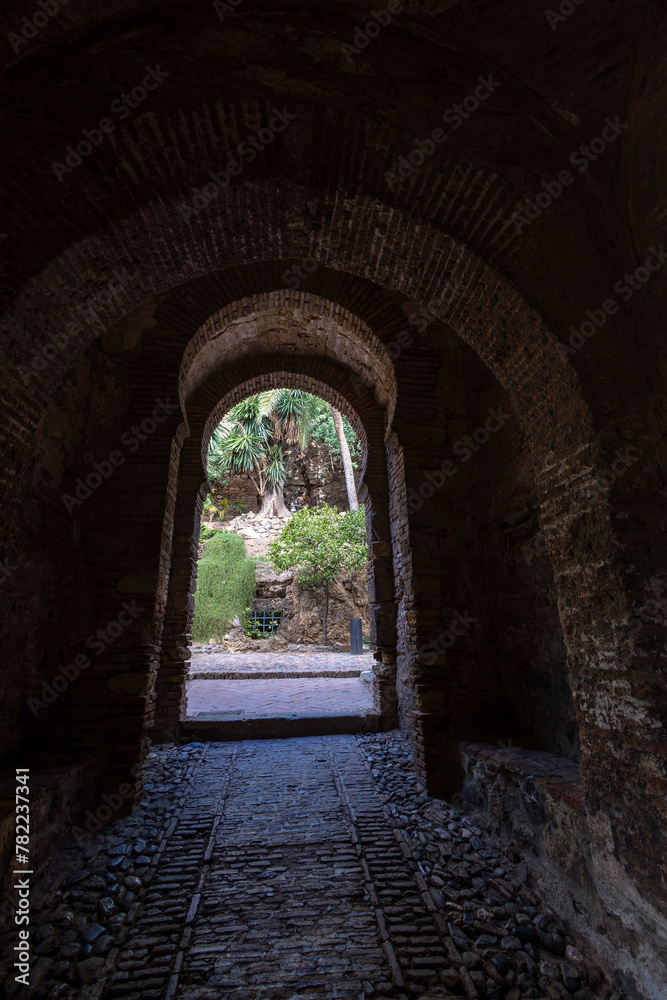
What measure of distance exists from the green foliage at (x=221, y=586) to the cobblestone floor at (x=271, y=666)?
1312 mm

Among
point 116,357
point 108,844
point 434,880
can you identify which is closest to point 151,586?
point 108,844

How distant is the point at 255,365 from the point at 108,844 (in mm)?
5297

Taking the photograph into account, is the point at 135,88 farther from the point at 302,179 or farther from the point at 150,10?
the point at 302,179

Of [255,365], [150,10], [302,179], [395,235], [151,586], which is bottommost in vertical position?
Answer: [151,586]

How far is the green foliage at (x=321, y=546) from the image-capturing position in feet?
52.2

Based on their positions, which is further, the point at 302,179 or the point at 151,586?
the point at 151,586

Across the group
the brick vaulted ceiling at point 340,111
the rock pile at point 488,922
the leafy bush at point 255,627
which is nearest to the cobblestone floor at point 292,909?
the rock pile at point 488,922

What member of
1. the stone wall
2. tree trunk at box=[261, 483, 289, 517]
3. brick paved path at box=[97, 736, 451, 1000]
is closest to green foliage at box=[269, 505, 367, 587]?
the stone wall

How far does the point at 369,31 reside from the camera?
2311 mm

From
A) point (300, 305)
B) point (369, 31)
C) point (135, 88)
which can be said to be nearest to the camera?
point (135, 88)

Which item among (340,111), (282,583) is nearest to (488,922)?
(340,111)

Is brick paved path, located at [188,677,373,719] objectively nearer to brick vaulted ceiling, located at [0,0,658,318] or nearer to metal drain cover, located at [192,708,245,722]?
metal drain cover, located at [192,708,245,722]

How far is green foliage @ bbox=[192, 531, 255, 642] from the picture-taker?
1555 cm

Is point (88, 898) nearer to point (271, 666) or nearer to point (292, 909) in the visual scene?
point (292, 909)
